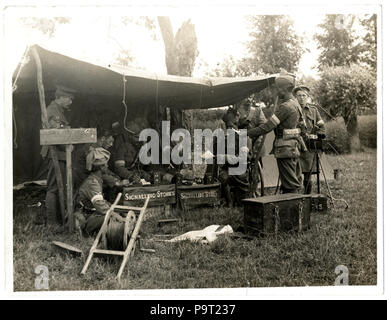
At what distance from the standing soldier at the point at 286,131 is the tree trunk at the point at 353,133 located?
86.8 inches

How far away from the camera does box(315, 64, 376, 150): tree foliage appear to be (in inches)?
324

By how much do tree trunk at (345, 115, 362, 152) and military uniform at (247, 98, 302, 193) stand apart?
2189mm

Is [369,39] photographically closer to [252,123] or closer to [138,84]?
[252,123]

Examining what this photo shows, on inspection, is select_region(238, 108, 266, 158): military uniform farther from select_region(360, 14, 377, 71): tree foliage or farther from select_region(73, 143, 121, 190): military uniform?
select_region(73, 143, 121, 190): military uniform

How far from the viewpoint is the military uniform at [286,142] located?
18.9 feet

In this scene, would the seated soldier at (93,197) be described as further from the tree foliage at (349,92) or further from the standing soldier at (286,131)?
the tree foliage at (349,92)

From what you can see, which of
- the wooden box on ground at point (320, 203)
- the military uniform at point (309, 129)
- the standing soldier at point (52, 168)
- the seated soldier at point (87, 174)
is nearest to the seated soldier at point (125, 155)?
the seated soldier at point (87, 174)

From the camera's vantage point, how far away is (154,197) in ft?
20.7

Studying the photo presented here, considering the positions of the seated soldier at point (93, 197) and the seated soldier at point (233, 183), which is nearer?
the seated soldier at point (93, 197)

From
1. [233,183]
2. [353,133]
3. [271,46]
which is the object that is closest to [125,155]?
[233,183]

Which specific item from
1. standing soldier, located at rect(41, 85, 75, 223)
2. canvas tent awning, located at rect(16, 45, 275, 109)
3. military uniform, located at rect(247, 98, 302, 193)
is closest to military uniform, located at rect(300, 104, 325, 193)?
military uniform, located at rect(247, 98, 302, 193)

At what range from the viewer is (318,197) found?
6.18 metres

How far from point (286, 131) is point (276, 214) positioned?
1.43 m
